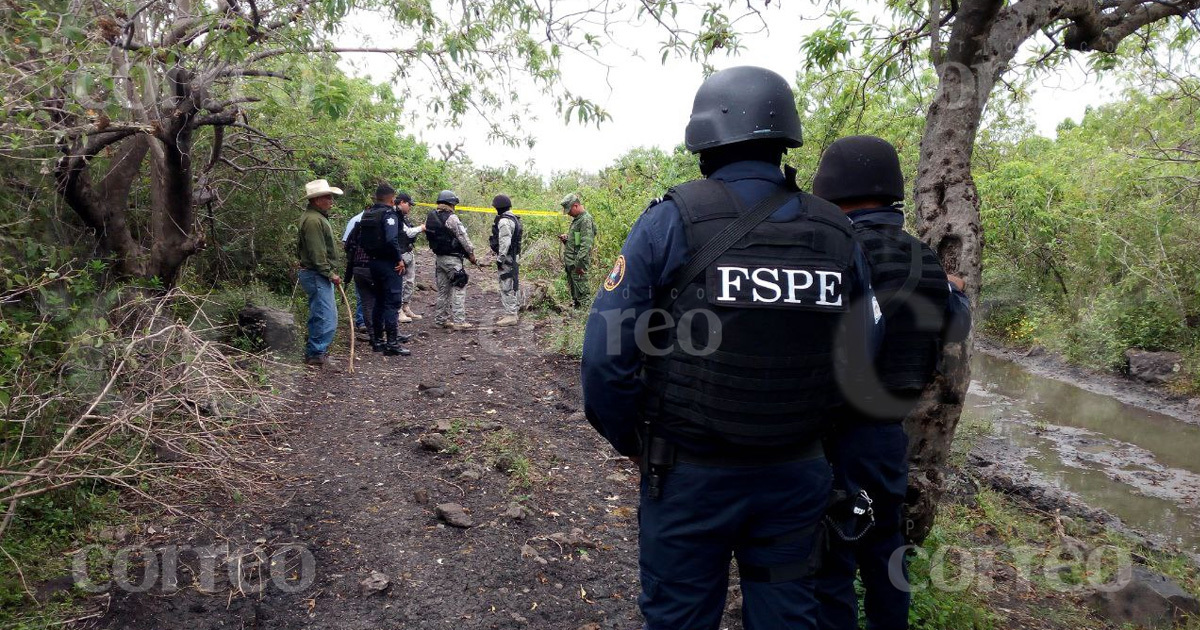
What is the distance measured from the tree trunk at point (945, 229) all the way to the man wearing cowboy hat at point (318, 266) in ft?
17.2

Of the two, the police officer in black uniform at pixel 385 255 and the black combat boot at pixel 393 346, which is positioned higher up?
the police officer in black uniform at pixel 385 255

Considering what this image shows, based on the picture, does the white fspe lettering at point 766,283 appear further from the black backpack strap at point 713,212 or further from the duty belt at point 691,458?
the duty belt at point 691,458

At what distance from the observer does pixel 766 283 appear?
1950mm

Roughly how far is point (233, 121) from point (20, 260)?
162 centimetres

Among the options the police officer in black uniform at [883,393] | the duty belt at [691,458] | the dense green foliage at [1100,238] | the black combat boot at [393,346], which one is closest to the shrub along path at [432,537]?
the police officer in black uniform at [883,393]

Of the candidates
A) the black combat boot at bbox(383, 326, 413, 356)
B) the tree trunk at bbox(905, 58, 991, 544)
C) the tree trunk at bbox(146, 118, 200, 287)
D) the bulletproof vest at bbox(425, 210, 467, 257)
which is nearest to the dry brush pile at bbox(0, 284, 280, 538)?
the tree trunk at bbox(146, 118, 200, 287)

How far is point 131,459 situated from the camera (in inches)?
140

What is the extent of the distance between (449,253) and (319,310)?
2213 millimetres

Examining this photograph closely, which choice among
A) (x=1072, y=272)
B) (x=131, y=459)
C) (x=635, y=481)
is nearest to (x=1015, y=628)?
(x=635, y=481)

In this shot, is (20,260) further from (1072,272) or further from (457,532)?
(1072,272)

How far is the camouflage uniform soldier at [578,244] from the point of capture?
9852 mm

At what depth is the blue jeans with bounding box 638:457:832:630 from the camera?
2006 mm

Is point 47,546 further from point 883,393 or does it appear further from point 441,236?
point 441,236

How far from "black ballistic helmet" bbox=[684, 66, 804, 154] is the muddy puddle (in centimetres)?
647
